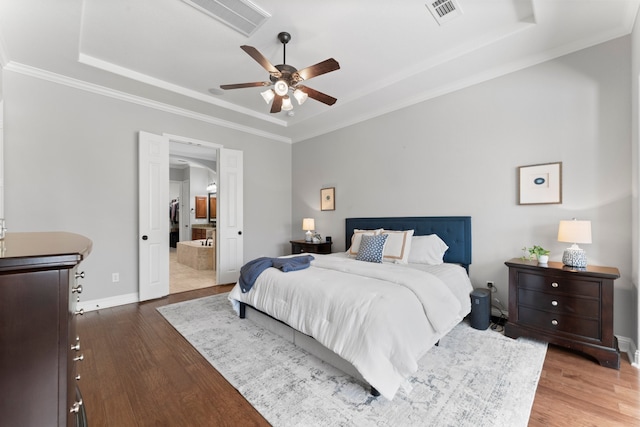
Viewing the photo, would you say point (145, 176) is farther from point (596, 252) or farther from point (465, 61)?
point (596, 252)

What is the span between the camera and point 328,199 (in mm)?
5312

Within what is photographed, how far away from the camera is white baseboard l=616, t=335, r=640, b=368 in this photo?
2244 mm

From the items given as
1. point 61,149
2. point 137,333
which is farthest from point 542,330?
point 61,149

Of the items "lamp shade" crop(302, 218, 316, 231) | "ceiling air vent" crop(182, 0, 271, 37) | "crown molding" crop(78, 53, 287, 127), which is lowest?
"lamp shade" crop(302, 218, 316, 231)

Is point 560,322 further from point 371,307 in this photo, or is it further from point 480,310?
point 371,307

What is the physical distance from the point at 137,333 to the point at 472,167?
4396 millimetres

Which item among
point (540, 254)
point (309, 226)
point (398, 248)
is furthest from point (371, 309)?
point (309, 226)

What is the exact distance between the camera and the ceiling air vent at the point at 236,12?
2336mm

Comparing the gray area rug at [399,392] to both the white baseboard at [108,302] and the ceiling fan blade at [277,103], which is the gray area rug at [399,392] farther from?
the ceiling fan blade at [277,103]

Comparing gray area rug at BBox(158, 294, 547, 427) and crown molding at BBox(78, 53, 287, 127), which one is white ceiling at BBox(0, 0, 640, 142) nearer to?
crown molding at BBox(78, 53, 287, 127)

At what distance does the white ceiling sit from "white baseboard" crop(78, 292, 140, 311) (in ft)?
9.32

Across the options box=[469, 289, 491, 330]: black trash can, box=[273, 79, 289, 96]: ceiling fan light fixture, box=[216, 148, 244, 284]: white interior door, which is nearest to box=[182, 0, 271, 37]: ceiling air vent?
box=[273, 79, 289, 96]: ceiling fan light fixture

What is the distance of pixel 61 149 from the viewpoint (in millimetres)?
3461

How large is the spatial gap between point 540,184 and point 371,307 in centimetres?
248
